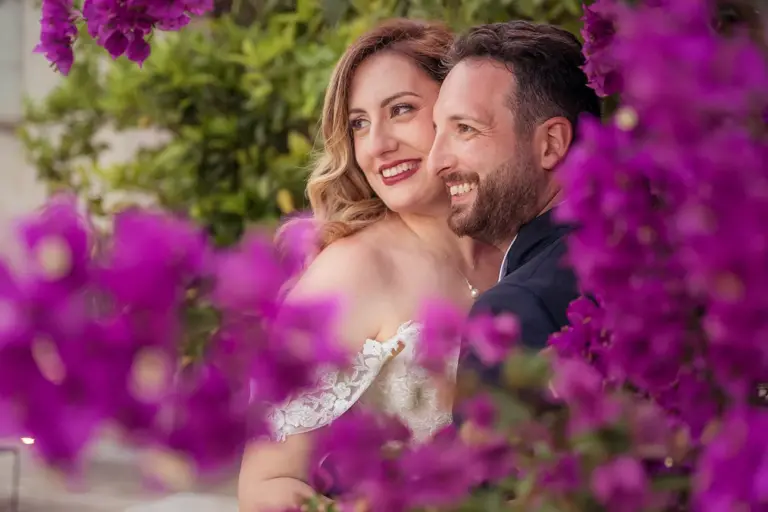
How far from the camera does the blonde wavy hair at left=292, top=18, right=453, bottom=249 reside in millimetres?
2141

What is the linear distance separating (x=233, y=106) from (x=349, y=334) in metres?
2.63

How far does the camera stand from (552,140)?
166 centimetres

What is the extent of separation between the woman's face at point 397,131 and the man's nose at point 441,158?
0.33 metres

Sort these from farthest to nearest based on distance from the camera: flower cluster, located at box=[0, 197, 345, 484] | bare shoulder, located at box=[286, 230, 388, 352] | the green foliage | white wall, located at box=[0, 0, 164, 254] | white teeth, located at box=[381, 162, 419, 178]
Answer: white wall, located at box=[0, 0, 164, 254] → the green foliage → white teeth, located at box=[381, 162, 419, 178] → bare shoulder, located at box=[286, 230, 388, 352] → flower cluster, located at box=[0, 197, 345, 484]

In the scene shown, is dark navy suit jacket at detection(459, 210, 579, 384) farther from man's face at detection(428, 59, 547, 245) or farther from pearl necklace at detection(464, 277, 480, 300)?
pearl necklace at detection(464, 277, 480, 300)

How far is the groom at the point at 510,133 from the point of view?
5.38ft

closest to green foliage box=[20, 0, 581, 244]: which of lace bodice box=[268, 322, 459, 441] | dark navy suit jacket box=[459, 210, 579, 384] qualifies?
lace bodice box=[268, 322, 459, 441]

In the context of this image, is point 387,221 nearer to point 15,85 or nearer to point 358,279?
point 358,279

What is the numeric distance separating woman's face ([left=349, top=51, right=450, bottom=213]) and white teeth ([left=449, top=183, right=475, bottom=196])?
1.09ft

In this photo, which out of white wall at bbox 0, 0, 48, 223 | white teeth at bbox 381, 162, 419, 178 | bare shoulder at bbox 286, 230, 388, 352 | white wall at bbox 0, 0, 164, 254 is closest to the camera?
bare shoulder at bbox 286, 230, 388, 352

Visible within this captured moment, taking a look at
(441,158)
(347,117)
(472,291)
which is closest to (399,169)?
(347,117)

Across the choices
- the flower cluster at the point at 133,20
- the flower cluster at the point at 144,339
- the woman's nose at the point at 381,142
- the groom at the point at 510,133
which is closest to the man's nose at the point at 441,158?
the groom at the point at 510,133

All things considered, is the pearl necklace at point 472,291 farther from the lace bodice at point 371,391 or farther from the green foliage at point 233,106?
the green foliage at point 233,106

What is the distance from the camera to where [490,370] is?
3.92 feet
